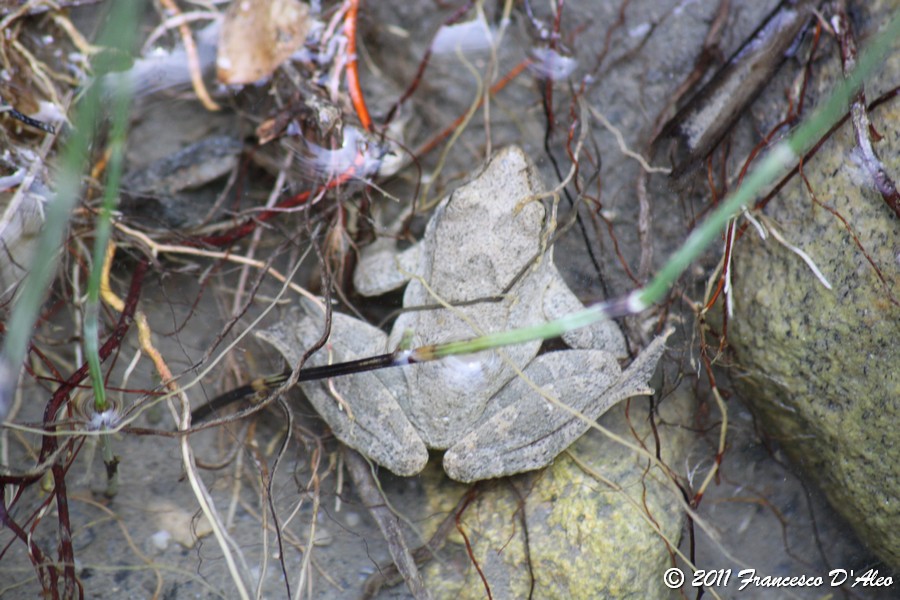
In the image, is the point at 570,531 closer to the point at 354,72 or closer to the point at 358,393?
the point at 358,393

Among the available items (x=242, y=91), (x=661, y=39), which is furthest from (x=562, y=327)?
(x=242, y=91)

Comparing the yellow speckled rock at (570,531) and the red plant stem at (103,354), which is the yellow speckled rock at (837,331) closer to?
the yellow speckled rock at (570,531)

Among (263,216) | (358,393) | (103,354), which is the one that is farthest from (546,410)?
(103,354)

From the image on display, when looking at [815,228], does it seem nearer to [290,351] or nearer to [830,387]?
[830,387]

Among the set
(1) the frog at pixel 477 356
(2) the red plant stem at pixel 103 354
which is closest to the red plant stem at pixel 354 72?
(1) the frog at pixel 477 356

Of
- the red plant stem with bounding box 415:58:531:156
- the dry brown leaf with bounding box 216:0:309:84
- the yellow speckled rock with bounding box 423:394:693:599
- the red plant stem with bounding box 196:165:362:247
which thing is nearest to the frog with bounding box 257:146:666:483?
the yellow speckled rock with bounding box 423:394:693:599
